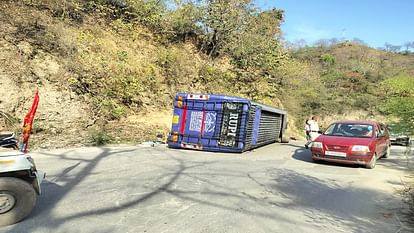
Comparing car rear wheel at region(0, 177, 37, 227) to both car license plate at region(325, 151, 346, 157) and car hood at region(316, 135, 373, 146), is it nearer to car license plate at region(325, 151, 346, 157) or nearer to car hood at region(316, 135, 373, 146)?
car license plate at region(325, 151, 346, 157)

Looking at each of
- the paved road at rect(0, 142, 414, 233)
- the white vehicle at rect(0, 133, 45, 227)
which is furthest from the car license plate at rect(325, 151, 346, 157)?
the white vehicle at rect(0, 133, 45, 227)

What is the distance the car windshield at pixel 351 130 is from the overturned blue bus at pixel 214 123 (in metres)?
2.92

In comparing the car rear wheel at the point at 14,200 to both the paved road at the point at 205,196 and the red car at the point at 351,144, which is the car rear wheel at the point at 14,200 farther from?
the red car at the point at 351,144

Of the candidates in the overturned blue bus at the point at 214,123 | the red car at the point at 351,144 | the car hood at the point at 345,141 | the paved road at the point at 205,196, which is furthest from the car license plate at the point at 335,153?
the overturned blue bus at the point at 214,123

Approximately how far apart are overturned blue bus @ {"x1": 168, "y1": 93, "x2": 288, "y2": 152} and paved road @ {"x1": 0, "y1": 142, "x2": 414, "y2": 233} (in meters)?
2.18

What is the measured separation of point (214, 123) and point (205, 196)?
6.62 m

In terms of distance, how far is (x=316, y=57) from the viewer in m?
53.6

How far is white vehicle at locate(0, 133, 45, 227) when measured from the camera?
4.41 meters

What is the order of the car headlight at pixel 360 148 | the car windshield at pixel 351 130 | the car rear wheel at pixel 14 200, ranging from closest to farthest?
the car rear wheel at pixel 14 200, the car headlight at pixel 360 148, the car windshield at pixel 351 130

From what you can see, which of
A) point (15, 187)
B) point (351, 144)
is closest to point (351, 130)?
point (351, 144)

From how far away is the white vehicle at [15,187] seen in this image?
4.41 metres

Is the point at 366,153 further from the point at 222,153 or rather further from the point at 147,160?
the point at 147,160

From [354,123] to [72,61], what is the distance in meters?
12.0

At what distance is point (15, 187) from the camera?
14.6 ft
